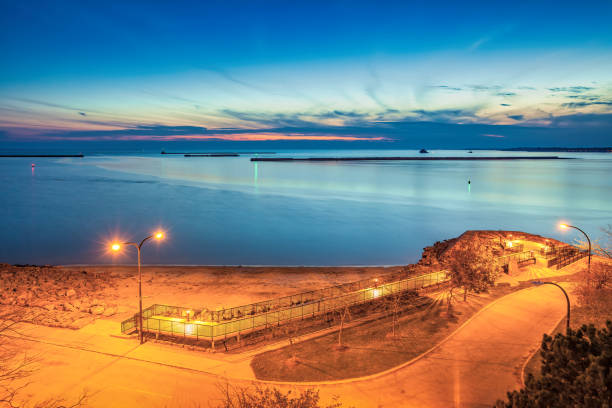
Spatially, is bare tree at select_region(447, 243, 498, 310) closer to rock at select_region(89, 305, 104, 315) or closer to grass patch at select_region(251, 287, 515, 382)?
grass patch at select_region(251, 287, 515, 382)

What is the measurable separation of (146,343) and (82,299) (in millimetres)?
9947

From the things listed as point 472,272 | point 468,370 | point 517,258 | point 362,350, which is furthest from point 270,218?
point 468,370

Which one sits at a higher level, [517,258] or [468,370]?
[517,258]

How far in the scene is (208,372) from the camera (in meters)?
18.3

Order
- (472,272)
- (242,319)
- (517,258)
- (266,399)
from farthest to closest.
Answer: (517,258), (472,272), (242,319), (266,399)

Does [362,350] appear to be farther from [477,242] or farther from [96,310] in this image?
[477,242]

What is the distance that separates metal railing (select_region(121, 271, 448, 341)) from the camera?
21.9 metres

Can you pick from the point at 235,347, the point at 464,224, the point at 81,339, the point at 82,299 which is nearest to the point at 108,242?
the point at 82,299

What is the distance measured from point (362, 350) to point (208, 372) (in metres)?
7.96

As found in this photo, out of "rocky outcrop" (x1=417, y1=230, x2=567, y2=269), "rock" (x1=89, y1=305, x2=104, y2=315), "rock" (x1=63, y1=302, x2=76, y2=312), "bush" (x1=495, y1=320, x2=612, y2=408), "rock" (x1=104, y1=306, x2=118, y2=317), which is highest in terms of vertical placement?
"bush" (x1=495, y1=320, x2=612, y2=408)

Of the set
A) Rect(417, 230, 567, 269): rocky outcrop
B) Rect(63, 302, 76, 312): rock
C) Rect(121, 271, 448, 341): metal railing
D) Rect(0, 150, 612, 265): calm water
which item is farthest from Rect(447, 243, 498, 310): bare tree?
Rect(63, 302, 76, 312): rock

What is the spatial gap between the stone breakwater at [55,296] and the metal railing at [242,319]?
417 centimetres

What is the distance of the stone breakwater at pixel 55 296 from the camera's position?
24.0 metres

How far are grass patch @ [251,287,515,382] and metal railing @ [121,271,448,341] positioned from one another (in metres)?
2.40
